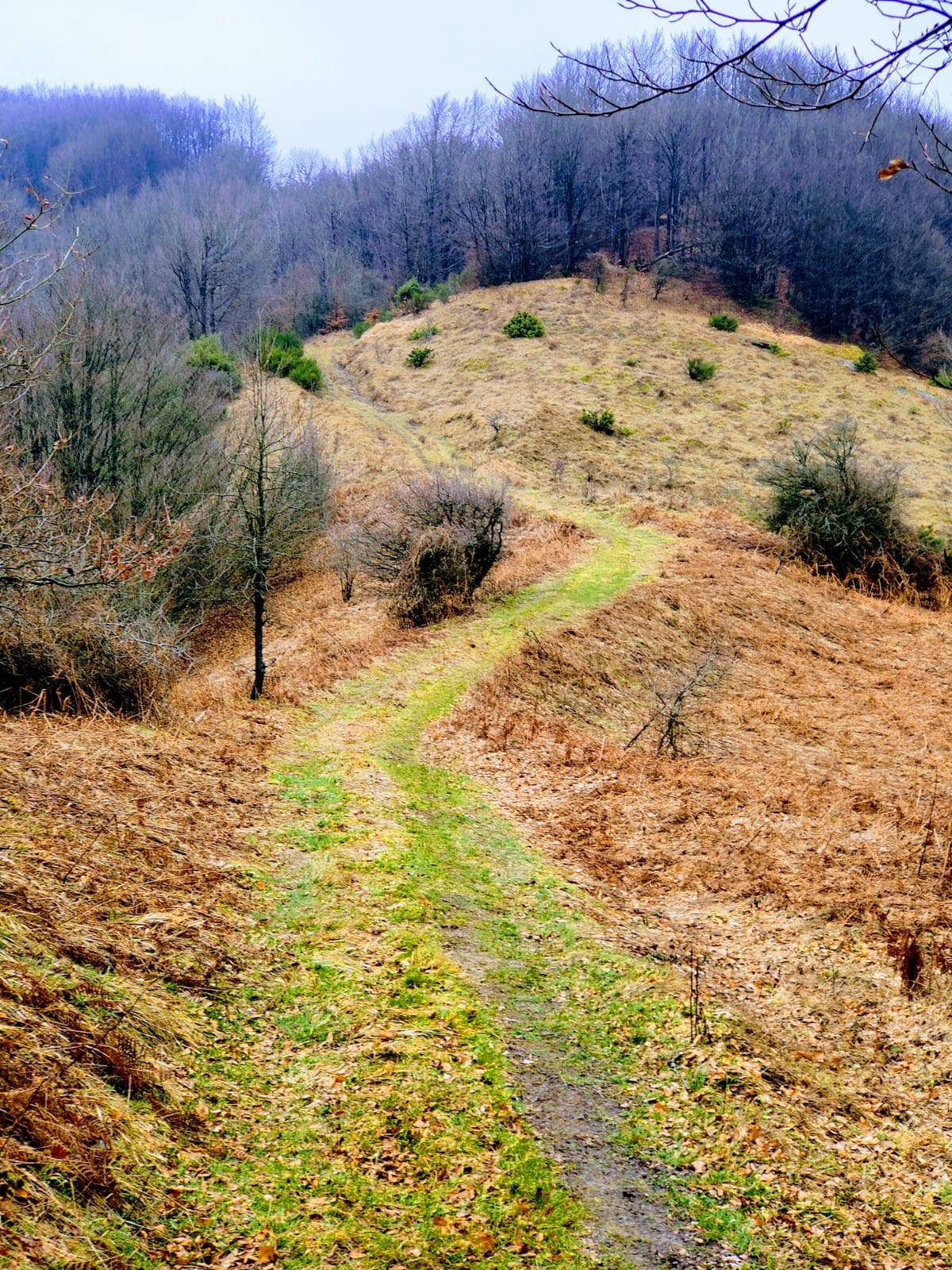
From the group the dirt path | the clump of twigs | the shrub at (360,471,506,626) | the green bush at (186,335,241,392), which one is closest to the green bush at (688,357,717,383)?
the green bush at (186,335,241,392)

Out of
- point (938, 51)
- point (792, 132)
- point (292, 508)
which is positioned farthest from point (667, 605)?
point (792, 132)

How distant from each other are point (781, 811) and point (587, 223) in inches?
2320

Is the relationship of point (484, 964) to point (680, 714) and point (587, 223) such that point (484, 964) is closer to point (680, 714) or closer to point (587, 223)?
point (680, 714)

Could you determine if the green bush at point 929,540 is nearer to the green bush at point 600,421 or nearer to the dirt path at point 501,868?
the dirt path at point 501,868

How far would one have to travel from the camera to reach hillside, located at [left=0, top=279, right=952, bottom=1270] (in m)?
4.45

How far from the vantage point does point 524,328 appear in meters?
42.1

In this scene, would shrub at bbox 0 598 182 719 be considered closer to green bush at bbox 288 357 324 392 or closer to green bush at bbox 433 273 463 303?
green bush at bbox 288 357 324 392

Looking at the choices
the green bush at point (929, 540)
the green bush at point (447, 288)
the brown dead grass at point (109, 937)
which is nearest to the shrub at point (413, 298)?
the green bush at point (447, 288)

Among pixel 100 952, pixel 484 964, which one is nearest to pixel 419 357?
pixel 484 964

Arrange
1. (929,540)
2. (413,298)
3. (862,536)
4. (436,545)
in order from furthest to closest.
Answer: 1. (413,298)
2. (929,540)
3. (862,536)
4. (436,545)

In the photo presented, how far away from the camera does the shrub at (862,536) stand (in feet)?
69.6

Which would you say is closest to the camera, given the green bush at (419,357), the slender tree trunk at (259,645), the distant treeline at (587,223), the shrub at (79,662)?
the shrub at (79,662)

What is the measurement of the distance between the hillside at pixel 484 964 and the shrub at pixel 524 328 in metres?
29.1

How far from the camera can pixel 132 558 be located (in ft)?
22.0
